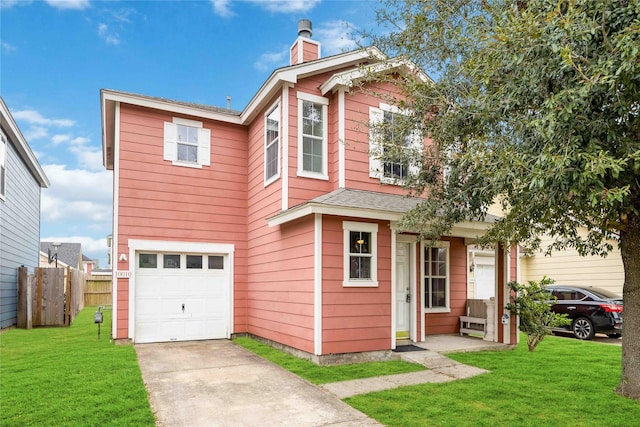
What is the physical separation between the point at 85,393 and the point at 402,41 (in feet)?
22.1

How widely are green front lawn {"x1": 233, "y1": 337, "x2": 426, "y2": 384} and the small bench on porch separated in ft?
10.8

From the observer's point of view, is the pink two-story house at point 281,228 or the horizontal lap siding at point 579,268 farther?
the horizontal lap siding at point 579,268

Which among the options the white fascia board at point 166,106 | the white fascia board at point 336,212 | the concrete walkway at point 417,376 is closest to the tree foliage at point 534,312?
the concrete walkway at point 417,376

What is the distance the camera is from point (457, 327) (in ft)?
36.3

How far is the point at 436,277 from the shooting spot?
10758 mm

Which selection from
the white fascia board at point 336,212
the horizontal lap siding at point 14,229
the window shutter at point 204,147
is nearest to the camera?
the white fascia board at point 336,212

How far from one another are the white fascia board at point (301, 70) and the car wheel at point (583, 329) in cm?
913

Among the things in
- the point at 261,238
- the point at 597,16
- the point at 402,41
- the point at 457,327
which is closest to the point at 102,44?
the point at 261,238

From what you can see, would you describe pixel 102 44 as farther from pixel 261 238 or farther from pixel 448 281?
pixel 448 281

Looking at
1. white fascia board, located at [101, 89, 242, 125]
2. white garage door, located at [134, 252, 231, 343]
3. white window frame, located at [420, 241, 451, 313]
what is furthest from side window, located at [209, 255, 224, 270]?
white window frame, located at [420, 241, 451, 313]

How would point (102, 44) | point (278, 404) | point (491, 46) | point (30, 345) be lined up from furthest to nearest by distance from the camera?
point (102, 44) → point (30, 345) → point (278, 404) → point (491, 46)

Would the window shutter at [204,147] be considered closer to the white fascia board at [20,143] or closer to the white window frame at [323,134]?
the white window frame at [323,134]

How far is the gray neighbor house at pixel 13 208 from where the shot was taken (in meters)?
12.6

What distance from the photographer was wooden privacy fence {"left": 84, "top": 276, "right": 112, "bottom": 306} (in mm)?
22719
